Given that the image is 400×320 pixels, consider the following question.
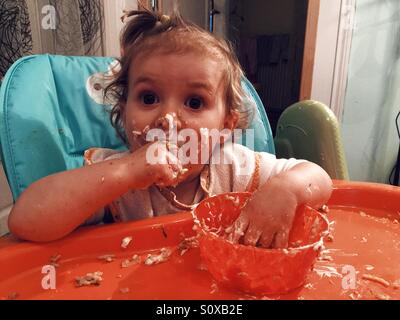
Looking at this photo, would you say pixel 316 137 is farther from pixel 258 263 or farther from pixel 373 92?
pixel 373 92

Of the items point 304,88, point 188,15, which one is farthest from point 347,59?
point 188,15

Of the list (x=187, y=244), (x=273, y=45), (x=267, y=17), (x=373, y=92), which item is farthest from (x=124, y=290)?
(x=267, y=17)

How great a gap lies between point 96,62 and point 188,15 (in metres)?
1.93

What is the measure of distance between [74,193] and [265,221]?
0.98 ft

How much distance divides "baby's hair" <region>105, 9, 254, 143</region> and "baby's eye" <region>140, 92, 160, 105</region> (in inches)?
3.6

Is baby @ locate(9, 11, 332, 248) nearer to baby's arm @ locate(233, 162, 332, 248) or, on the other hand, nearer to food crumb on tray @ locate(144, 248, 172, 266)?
baby's arm @ locate(233, 162, 332, 248)

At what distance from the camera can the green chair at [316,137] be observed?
0.93 meters

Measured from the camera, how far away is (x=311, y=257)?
1.49ft

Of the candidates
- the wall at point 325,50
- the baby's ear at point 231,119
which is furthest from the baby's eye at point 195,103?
the wall at point 325,50

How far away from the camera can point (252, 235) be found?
50 centimetres

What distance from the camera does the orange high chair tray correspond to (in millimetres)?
464
